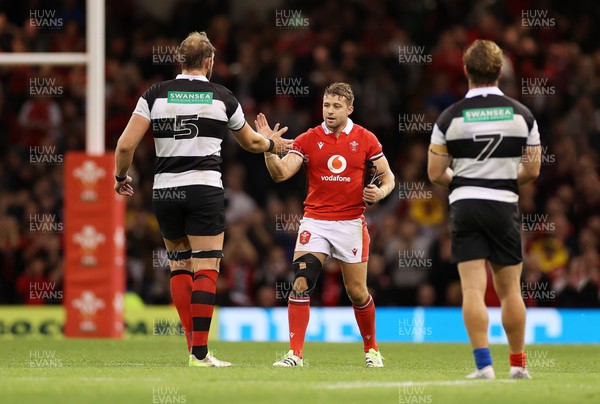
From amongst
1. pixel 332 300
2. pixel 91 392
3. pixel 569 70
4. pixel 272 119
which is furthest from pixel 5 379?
pixel 569 70

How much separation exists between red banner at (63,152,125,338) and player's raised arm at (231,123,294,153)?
186 inches

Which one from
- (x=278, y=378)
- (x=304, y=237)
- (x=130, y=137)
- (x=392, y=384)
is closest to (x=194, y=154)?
(x=130, y=137)

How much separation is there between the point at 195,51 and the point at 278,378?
251 cm

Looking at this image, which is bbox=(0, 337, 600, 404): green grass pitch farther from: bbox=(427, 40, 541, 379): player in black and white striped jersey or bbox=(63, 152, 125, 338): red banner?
bbox=(63, 152, 125, 338): red banner

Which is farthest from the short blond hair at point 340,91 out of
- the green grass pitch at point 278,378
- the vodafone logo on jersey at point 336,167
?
the green grass pitch at point 278,378

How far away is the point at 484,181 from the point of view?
7.85 meters

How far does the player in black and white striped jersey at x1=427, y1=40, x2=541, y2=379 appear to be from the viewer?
781 centimetres

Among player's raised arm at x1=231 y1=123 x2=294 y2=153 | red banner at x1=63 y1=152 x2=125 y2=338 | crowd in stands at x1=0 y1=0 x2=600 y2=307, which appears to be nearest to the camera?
player's raised arm at x1=231 y1=123 x2=294 y2=153

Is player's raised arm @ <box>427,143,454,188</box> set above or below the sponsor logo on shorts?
above

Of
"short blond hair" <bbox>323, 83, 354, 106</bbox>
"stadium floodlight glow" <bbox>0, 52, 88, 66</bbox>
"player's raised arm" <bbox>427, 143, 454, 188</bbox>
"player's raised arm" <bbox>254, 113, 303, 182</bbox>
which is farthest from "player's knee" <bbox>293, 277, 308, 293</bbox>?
"stadium floodlight glow" <bbox>0, 52, 88, 66</bbox>

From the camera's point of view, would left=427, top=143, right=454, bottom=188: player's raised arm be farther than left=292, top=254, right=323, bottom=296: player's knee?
No

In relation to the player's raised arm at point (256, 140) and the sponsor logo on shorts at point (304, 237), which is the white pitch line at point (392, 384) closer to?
the sponsor logo on shorts at point (304, 237)

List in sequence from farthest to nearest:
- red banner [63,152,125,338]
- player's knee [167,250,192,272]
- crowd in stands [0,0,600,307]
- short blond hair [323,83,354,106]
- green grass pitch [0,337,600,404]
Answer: crowd in stands [0,0,600,307], red banner [63,152,125,338], short blond hair [323,83,354,106], player's knee [167,250,192,272], green grass pitch [0,337,600,404]

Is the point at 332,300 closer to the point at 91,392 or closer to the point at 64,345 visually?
the point at 64,345
